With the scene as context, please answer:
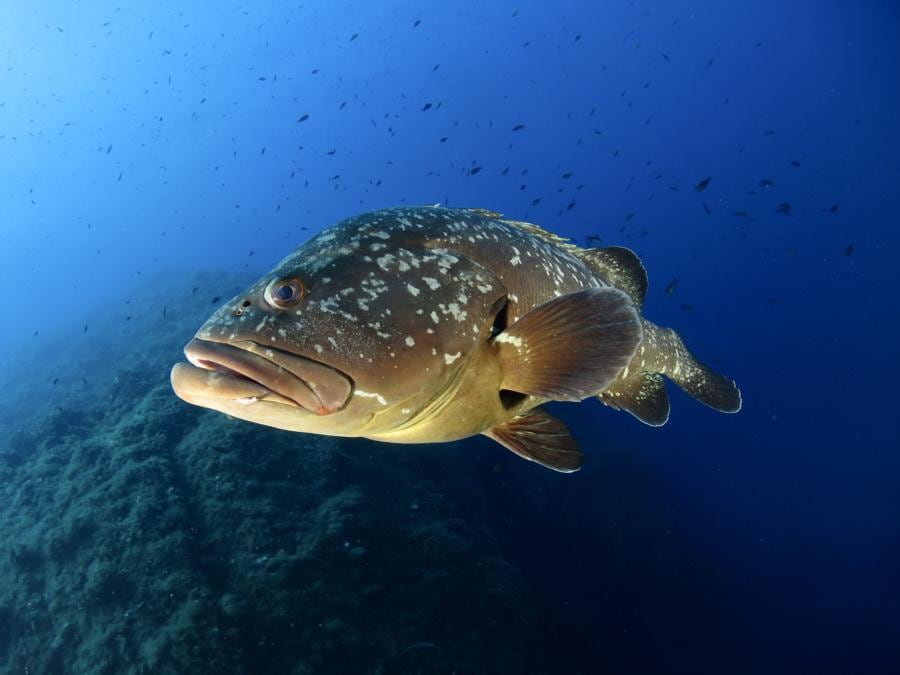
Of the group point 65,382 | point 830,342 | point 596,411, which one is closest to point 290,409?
point 596,411

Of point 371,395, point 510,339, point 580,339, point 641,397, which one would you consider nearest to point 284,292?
point 371,395

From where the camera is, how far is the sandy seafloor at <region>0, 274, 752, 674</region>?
6.41m

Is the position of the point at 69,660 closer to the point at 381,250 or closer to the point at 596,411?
the point at 381,250

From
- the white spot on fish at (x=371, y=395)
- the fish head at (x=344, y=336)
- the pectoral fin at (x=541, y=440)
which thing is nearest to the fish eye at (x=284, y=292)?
the fish head at (x=344, y=336)

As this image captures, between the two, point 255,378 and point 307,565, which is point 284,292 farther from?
point 307,565

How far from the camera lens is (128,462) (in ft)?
30.9

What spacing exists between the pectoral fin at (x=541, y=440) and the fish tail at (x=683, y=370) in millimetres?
1443

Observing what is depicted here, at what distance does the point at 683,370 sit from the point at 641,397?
2.38 feet

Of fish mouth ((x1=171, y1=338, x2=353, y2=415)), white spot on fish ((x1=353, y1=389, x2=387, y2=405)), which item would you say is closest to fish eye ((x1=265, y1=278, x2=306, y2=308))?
fish mouth ((x1=171, y1=338, x2=353, y2=415))

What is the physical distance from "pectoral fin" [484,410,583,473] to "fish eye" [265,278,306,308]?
1.66m

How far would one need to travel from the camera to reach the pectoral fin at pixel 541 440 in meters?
2.92

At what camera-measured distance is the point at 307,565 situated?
6965mm

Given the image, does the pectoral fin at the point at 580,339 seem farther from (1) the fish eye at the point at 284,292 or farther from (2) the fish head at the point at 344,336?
(1) the fish eye at the point at 284,292

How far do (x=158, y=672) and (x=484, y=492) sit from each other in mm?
8167
